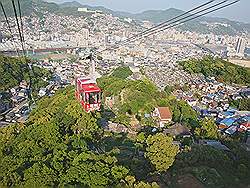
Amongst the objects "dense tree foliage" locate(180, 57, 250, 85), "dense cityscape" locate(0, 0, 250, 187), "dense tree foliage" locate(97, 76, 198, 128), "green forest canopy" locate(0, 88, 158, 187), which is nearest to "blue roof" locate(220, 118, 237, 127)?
"dense cityscape" locate(0, 0, 250, 187)

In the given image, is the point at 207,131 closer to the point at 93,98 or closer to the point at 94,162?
the point at 93,98

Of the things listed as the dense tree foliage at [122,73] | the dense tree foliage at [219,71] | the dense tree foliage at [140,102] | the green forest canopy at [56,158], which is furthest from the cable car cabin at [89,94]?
the dense tree foliage at [219,71]

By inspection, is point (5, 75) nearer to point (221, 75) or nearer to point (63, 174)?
point (221, 75)

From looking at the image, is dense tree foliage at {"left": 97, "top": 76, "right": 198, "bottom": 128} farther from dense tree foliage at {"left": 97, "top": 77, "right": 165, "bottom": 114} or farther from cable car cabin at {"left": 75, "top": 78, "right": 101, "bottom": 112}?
cable car cabin at {"left": 75, "top": 78, "right": 101, "bottom": 112}

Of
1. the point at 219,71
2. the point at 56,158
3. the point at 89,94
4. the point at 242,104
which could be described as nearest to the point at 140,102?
the point at 89,94

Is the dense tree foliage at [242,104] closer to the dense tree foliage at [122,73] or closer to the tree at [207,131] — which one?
the tree at [207,131]
